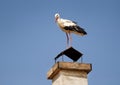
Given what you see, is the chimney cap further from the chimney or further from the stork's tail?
the stork's tail

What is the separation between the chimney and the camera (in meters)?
6.57

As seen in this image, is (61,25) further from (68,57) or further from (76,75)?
(76,75)

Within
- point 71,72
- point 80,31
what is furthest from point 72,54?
point 80,31

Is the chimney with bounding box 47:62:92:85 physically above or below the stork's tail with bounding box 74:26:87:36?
below

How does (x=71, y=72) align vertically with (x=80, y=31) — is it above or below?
below

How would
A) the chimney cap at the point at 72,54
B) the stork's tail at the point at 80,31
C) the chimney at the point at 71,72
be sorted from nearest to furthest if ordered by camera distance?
the chimney at the point at 71,72 → the chimney cap at the point at 72,54 → the stork's tail at the point at 80,31

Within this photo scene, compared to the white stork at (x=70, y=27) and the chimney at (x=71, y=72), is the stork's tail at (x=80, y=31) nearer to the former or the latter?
the white stork at (x=70, y=27)

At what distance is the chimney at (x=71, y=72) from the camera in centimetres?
657

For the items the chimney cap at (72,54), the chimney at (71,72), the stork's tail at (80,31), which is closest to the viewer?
the chimney at (71,72)

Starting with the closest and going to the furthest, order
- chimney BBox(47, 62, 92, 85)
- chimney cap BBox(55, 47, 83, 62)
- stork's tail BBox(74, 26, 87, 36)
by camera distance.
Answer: chimney BBox(47, 62, 92, 85), chimney cap BBox(55, 47, 83, 62), stork's tail BBox(74, 26, 87, 36)

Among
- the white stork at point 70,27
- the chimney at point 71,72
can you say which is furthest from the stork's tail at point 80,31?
the chimney at point 71,72

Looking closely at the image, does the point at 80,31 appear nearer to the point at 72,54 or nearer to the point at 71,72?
the point at 72,54

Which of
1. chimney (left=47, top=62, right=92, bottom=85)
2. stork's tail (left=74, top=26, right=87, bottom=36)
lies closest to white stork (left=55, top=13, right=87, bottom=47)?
stork's tail (left=74, top=26, right=87, bottom=36)

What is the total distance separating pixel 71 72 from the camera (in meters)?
6.70
